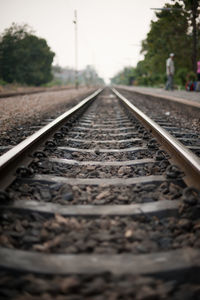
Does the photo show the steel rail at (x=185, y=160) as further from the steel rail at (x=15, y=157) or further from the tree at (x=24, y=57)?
the tree at (x=24, y=57)

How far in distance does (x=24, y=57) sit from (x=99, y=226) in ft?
139

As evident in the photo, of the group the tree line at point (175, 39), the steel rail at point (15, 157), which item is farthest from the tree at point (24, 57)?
the steel rail at point (15, 157)

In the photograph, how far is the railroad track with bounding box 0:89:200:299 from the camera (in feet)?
3.61

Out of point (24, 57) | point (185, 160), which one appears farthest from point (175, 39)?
point (185, 160)

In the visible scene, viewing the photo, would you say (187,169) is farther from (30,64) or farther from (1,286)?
(30,64)

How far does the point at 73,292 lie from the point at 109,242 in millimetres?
374

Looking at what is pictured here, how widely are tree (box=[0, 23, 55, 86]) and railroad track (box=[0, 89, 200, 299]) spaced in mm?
37927

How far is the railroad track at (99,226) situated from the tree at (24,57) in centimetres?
3793

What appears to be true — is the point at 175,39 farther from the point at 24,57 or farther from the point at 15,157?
the point at 15,157

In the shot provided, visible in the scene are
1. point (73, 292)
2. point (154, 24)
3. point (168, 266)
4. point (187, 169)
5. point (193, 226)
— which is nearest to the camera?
point (73, 292)

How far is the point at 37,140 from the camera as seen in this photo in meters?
3.07

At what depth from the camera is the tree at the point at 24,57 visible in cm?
3686

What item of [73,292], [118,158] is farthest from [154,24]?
[73,292]

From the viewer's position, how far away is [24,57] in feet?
130
